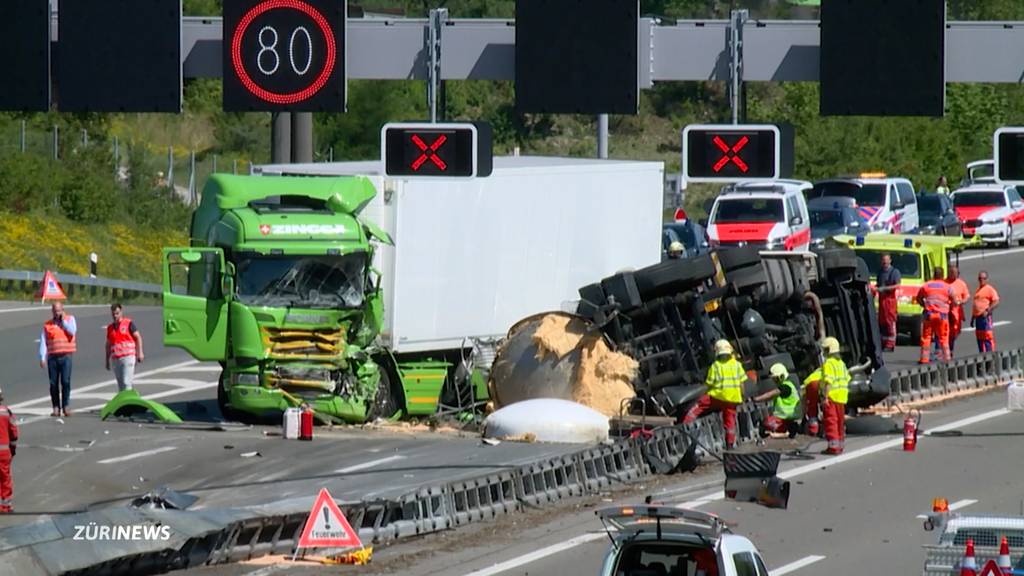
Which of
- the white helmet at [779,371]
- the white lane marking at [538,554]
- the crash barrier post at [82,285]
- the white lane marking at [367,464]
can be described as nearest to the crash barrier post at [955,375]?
the white helmet at [779,371]

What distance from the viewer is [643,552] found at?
13.0 m

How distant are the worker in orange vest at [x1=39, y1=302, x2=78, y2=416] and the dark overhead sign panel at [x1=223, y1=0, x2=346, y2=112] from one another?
7.82 m

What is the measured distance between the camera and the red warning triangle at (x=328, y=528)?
1758 centimetres

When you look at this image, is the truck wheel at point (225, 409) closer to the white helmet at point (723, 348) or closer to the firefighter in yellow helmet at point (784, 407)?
the white helmet at point (723, 348)

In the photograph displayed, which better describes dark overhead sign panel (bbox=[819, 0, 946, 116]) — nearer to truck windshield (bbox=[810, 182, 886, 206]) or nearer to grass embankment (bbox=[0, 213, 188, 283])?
truck windshield (bbox=[810, 182, 886, 206])

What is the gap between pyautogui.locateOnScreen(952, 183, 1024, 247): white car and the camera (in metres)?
53.6

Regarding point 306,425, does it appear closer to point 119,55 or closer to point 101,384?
point 119,55

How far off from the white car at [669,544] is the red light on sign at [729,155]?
26.1 ft

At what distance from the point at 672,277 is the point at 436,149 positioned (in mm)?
6300

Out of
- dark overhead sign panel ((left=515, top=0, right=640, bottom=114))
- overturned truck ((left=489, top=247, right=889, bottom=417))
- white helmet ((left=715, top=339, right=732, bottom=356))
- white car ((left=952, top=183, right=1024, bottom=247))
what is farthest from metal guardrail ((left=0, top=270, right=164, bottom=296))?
dark overhead sign panel ((left=515, top=0, right=640, bottom=114))

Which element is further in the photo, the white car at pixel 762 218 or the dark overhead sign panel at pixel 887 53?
the white car at pixel 762 218

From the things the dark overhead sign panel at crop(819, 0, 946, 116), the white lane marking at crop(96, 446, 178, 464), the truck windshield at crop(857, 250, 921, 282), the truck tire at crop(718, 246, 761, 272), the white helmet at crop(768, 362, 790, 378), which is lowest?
the white lane marking at crop(96, 446, 178, 464)

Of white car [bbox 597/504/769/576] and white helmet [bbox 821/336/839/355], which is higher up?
white helmet [bbox 821/336/839/355]

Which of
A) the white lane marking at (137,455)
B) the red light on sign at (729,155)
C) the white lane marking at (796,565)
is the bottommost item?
the white lane marking at (796,565)
